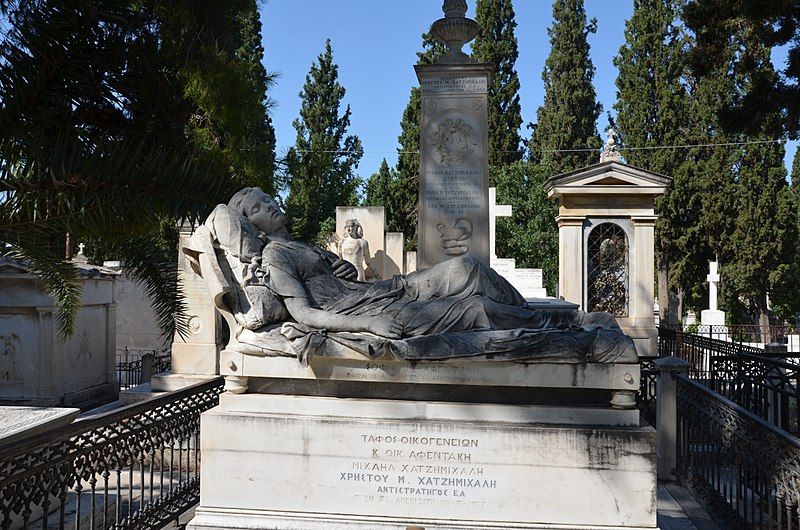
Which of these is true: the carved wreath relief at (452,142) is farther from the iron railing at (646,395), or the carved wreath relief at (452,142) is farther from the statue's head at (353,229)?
the statue's head at (353,229)

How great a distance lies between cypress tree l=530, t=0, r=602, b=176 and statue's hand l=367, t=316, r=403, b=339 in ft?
73.4

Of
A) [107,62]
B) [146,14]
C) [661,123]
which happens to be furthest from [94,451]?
[661,123]

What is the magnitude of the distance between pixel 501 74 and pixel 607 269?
1585 centimetres

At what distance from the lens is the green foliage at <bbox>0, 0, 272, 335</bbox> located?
428cm

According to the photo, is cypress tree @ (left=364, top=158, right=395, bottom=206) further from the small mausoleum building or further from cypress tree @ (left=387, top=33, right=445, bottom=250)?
the small mausoleum building


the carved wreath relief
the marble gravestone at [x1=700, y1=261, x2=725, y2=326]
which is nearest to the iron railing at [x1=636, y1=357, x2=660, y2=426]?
the carved wreath relief

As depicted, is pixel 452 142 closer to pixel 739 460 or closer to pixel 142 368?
pixel 739 460

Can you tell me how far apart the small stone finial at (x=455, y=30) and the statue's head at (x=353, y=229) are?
13.8 ft

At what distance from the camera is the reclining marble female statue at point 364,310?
3.71m

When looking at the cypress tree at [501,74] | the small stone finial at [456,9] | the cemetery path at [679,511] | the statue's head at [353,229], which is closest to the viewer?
the cemetery path at [679,511]

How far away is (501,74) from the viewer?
26.4m

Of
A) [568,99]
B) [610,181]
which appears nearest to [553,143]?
[568,99]

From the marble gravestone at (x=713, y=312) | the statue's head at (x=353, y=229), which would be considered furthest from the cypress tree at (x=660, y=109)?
the statue's head at (x=353, y=229)

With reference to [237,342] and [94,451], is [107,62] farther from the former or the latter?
[94,451]
